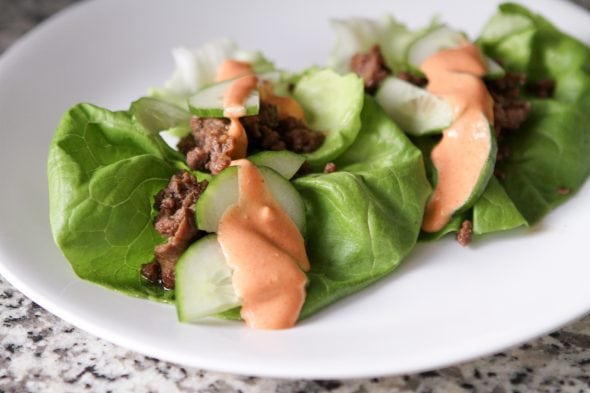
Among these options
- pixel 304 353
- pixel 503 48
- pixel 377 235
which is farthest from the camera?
pixel 503 48

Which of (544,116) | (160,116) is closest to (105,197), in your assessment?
(160,116)

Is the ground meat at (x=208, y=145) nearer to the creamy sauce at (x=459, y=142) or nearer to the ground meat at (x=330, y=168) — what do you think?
the ground meat at (x=330, y=168)

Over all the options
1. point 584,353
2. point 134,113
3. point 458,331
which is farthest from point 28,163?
point 584,353

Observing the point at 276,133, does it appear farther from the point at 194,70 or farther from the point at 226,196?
the point at 194,70

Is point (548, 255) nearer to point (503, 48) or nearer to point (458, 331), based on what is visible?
point (458, 331)

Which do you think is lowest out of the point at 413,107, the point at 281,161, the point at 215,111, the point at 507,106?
the point at 507,106

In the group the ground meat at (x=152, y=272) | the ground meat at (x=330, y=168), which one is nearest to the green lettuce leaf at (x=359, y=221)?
the ground meat at (x=330, y=168)

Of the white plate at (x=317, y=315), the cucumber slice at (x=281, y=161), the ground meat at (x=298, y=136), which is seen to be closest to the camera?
the white plate at (x=317, y=315)
